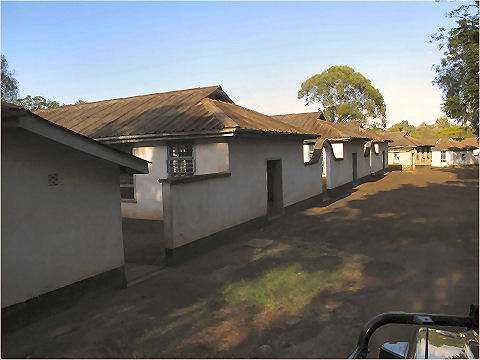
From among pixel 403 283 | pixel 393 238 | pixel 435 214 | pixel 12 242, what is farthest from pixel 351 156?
pixel 12 242

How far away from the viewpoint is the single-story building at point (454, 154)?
55.3 m

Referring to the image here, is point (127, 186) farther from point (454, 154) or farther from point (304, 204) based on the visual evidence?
point (454, 154)

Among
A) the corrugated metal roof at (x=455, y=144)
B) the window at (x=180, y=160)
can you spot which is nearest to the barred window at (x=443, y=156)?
the corrugated metal roof at (x=455, y=144)

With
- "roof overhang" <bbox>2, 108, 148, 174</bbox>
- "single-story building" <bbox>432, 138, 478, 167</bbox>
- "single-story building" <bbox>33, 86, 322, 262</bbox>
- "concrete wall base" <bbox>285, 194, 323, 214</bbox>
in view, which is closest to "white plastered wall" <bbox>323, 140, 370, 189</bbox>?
"concrete wall base" <bbox>285, 194, 323, 214</bbox>

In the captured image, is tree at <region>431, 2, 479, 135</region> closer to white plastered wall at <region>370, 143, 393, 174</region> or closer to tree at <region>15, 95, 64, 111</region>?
white plastered wall at <region>370, 143, 393, 174</region>

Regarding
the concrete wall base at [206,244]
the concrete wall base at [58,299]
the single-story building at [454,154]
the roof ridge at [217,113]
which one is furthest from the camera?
the single-story building at [454,154]

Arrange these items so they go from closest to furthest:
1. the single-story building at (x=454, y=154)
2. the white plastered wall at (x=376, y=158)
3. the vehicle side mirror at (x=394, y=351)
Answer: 1. the vehicle side mirror at (x=394, y=351)
2. the white plastered wall at (x=376, y=158)
3. the single-story building at (x=454, y=154)

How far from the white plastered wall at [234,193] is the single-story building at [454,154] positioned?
49259 mm

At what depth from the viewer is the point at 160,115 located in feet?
43.5

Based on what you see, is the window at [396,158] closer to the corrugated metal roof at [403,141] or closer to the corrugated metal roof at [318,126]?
the corrugated metal roof at [403,141]

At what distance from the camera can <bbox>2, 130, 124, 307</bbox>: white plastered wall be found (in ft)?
17.4

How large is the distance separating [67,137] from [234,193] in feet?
20.8

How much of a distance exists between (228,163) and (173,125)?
7.89 feet

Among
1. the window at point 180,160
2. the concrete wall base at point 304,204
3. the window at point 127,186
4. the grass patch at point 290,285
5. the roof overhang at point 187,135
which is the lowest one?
the grass patch at point 290,285
